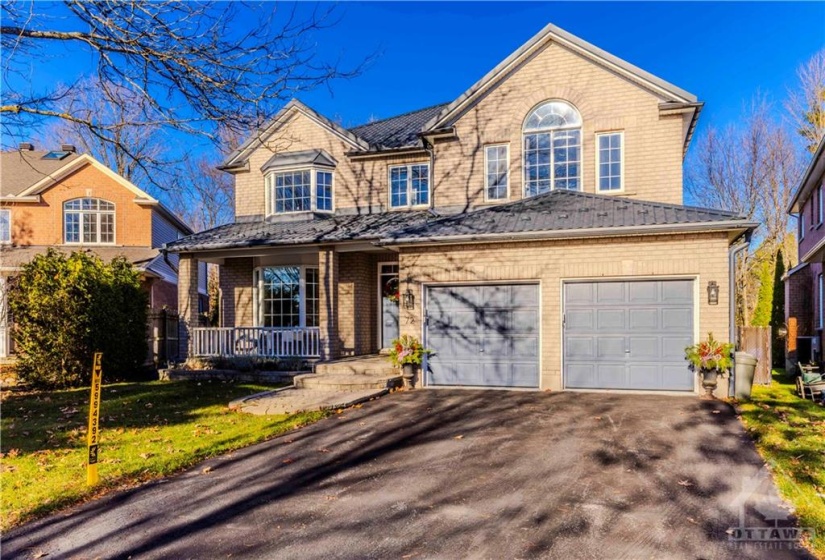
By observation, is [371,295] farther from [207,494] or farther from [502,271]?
[207,494]

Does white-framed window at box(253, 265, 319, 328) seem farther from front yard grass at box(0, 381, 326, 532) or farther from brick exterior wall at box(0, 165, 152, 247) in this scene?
brick exterior wall at box(0, 165, 152, 247)

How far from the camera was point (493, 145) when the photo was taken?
1489 cm

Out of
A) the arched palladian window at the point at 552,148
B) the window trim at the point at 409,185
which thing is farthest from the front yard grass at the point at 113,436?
the arched palladian window at the point at 552,148

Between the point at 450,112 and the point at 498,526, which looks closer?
the point at 498,526

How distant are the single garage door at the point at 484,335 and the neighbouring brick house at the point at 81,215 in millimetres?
13496

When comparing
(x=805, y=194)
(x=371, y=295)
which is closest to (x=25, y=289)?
(x=371, y=295)

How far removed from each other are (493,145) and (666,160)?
4.40m

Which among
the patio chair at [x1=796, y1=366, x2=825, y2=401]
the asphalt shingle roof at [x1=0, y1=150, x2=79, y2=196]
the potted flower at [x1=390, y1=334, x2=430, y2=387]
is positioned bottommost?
the patio chair at [x1=796, y1=366, x2=825, y2=401]

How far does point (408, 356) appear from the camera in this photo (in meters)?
12.1

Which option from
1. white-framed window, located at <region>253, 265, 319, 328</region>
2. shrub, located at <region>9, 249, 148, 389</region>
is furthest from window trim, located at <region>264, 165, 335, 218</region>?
shrub, located at <region>9, 249, 148, 389</region>

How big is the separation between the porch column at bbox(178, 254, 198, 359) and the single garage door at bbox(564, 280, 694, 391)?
10404 millimetres

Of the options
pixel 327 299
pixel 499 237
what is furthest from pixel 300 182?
pixel 499 237

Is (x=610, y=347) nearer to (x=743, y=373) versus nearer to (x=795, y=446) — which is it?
(x=743, y=373)

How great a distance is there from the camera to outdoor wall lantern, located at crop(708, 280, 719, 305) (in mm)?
10367
